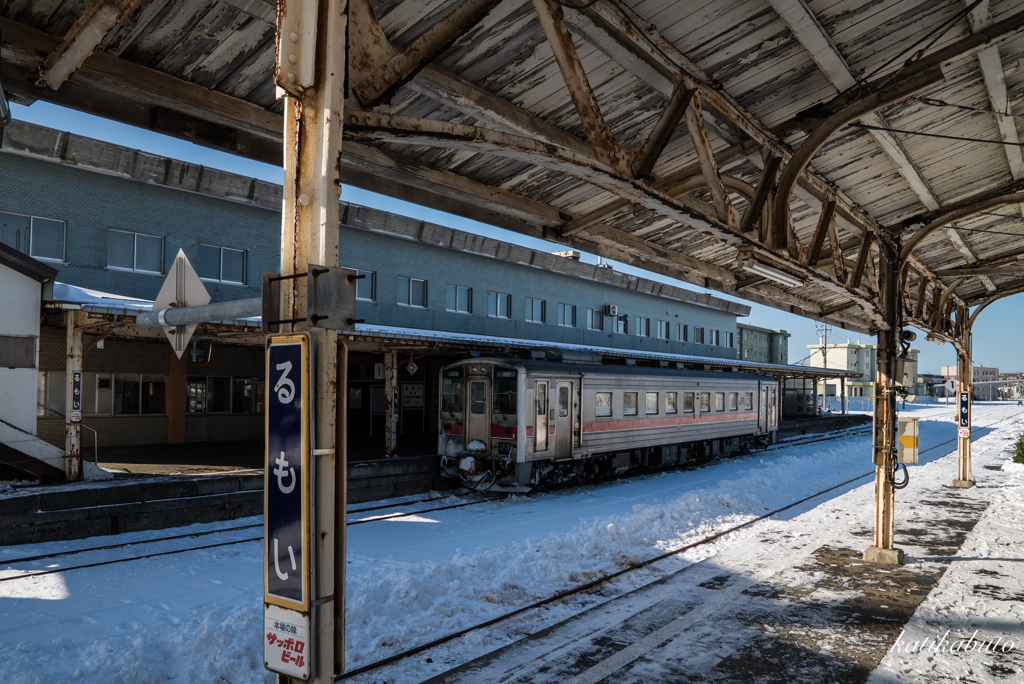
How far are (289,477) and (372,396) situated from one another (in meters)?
22.3

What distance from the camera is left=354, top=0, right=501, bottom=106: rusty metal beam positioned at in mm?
3055

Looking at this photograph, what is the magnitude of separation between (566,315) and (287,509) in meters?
26.4

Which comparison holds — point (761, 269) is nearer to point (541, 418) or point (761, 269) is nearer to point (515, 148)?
point (515, 148)

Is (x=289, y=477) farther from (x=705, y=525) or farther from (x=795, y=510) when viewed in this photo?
(x=795, y=510)

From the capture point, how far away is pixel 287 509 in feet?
8.87

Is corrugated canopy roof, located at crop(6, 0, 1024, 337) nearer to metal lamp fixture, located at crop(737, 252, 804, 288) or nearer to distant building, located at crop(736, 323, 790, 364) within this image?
metal lamp fixture, located at crop(737, 252, 804, 288)

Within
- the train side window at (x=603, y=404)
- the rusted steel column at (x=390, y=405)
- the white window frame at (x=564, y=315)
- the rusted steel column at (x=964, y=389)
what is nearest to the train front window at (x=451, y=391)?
the rusted steel column at (x=390, y=405)

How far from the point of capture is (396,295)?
22016mm

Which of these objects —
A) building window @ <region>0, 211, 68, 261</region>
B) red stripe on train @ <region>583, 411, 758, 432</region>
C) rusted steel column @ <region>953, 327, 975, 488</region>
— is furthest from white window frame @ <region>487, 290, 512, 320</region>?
rusted steel column @ <region>953, 327, 975, 488</region>

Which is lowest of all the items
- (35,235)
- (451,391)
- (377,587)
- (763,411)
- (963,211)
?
(377,587)

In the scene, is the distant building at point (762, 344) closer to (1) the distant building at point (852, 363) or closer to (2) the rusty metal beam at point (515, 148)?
(1) the distant building at point (852, 363)

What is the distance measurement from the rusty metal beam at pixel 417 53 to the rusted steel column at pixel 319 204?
292 millimetres

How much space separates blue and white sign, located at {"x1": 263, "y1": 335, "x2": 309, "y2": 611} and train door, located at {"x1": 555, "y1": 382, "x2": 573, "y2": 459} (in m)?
12.0

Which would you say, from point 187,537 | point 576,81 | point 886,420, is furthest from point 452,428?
point 576,81
